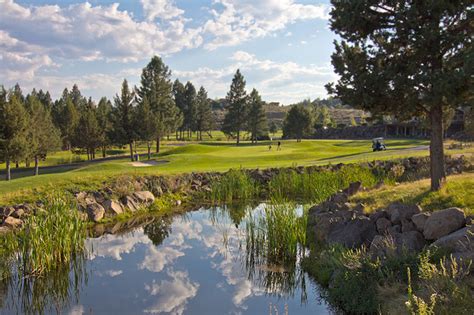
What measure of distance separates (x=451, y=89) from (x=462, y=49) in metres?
2.31

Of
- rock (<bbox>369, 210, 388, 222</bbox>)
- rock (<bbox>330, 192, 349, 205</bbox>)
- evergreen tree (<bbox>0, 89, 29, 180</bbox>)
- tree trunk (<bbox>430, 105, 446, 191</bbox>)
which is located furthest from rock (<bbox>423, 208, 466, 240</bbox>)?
evergreen tree (<bbox>0, 89, 29, 180</bbox>)

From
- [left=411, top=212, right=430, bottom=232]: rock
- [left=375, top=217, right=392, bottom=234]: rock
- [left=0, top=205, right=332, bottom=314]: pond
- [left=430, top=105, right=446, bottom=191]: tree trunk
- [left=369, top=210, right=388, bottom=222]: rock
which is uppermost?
[left=430, top=105, right=446, bottom=191]: tree trunk

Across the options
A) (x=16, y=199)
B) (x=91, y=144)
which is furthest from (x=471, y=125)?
(x=91, y=144)

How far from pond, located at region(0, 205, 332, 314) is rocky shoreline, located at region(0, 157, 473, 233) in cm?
284

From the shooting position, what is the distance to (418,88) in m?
14.0

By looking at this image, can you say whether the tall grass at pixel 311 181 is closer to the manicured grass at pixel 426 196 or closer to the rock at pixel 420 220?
the manicured grass at pixel 426 196

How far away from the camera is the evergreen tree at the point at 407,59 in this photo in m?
12.9

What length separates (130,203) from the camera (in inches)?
781

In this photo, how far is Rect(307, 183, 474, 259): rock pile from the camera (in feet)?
29.8

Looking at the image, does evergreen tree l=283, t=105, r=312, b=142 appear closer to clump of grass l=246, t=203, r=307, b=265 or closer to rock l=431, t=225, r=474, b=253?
clump of grass l=246, t=203, r=307, b=265

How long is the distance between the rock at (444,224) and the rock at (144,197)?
14.2m

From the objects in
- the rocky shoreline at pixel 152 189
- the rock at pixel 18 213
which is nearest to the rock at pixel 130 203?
the rocky shoreline at pixel 152 189

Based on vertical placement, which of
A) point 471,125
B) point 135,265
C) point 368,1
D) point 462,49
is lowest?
point 135,265

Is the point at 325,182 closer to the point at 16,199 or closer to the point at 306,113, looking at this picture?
the point at 16,199
